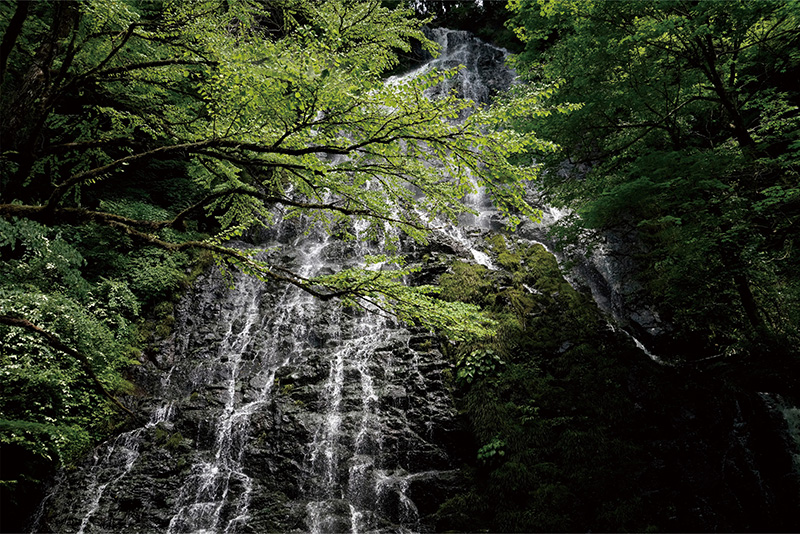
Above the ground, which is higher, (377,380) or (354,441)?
(377,380)

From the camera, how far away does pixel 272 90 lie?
3098 mm

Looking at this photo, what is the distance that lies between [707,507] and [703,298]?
3026 mm

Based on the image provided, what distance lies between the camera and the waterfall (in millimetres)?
6277

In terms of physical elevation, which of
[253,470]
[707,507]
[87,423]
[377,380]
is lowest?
[707,507]

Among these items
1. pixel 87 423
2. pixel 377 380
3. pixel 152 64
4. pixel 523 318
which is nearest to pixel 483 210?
pixel 523 318

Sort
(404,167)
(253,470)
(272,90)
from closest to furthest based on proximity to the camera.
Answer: (272,90)
(404,167)
(253,470)

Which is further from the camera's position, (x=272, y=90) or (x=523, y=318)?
(x=523, y=318)

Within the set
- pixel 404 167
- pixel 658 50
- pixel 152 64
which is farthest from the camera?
pixel 658 50

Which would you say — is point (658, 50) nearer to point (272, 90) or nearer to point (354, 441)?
point (272, 90)

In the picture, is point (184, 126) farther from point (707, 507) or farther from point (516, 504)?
point (707, 507)

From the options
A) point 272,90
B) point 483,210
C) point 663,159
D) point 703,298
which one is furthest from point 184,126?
point 483,210

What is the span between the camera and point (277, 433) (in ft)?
24.5

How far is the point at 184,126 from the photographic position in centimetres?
499

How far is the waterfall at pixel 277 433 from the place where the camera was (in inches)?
247
